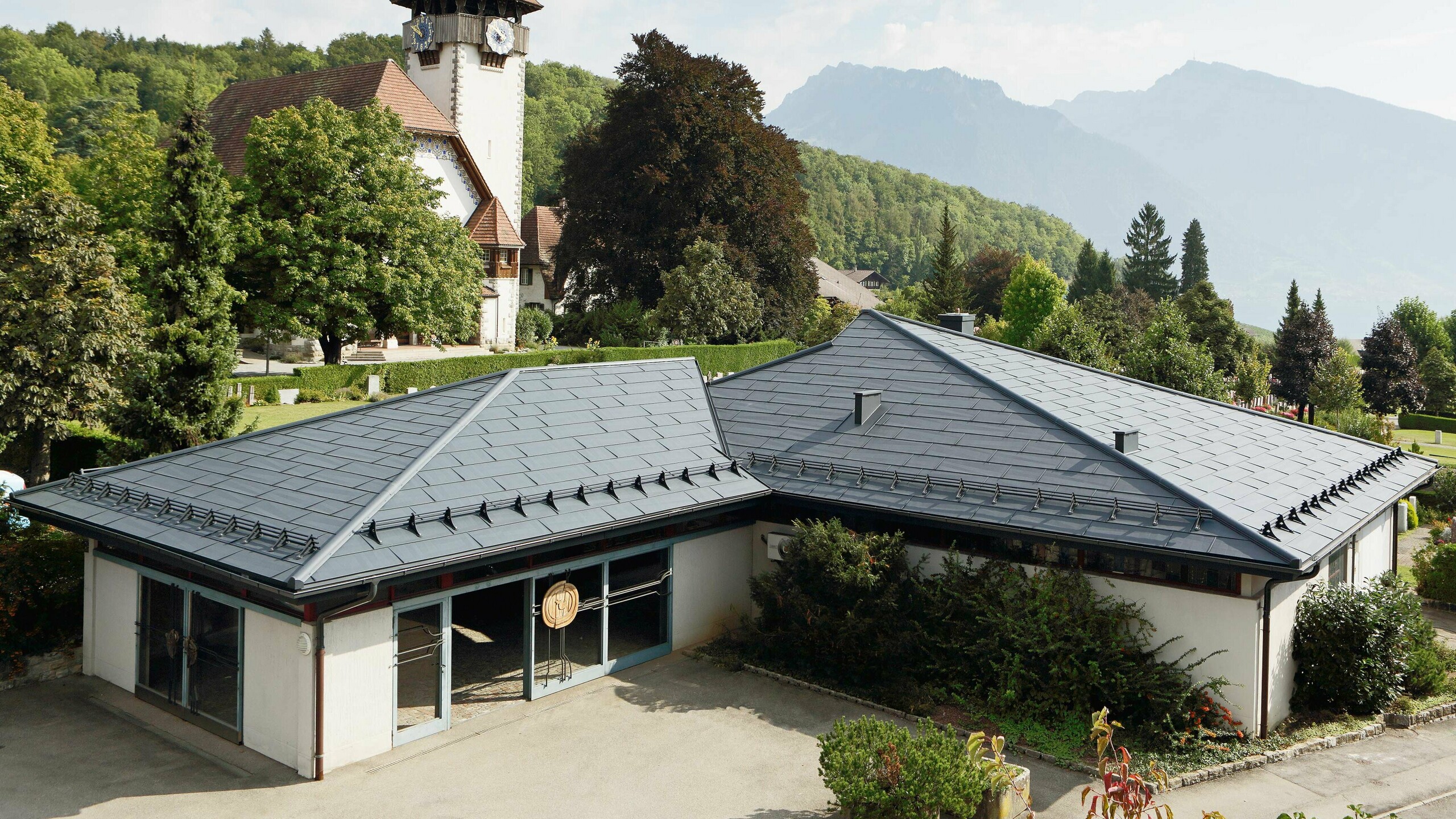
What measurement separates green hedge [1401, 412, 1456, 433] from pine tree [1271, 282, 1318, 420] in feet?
17.3

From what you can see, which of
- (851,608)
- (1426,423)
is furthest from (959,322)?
(1426,423)

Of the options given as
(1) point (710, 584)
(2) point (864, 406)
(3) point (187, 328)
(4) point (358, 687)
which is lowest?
(4) point (358, 687)

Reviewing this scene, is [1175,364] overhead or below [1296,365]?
below

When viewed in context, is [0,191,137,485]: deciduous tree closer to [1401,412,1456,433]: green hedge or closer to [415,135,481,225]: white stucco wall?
[415,135,481,225]: white stucco wall

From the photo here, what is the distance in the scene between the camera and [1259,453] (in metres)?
16.8

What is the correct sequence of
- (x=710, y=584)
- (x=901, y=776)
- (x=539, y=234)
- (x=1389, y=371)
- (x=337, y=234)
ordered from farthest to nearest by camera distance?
(x=539, y=234) < (x=1389, y=371) < (x=337, y=234) < (x=710, y=584) < (x=901, y=776)

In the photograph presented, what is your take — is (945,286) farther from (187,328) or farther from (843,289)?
(187,328)

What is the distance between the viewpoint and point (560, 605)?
46.2 feet

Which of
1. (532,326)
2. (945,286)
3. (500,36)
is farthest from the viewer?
(945,286)

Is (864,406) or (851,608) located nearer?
(851,608)

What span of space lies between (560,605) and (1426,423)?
5578 cm

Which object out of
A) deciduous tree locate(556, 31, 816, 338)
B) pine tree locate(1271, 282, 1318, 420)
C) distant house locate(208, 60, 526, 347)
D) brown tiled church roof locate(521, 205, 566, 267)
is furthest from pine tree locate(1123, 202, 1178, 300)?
distant house locate(208, 60, 526, 347)

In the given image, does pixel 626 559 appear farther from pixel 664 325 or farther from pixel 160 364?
pixel 664 325

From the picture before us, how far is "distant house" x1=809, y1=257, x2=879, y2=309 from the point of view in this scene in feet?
327
